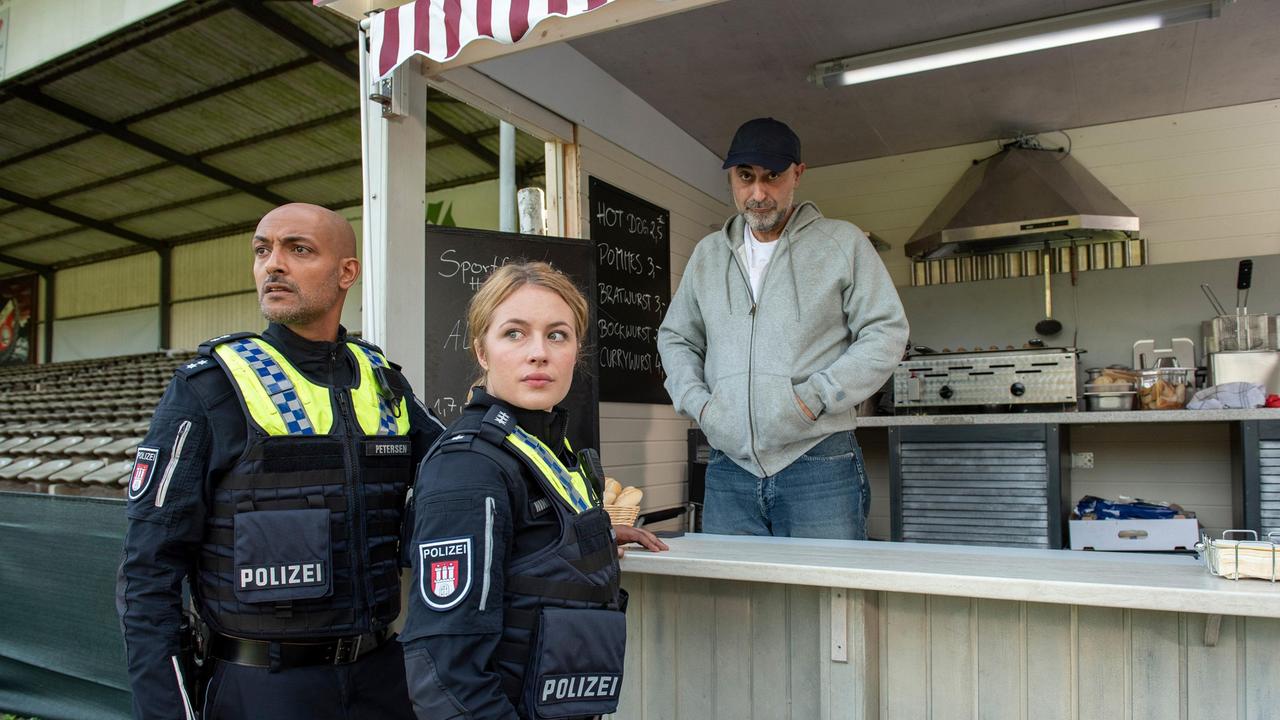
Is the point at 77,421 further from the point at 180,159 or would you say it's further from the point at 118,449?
the point at 180,159

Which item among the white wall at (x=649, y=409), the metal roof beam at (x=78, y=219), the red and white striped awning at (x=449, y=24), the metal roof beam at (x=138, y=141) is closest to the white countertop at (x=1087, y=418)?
the white wall at (x=649, y=409)

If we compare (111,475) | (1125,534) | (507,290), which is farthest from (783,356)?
(111,475)

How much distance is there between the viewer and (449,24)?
2.47m

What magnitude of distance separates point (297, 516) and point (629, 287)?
9.92 ft

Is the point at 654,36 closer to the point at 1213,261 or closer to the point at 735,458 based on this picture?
the point at 735,458

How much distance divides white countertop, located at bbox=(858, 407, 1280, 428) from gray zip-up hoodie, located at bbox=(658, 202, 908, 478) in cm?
197

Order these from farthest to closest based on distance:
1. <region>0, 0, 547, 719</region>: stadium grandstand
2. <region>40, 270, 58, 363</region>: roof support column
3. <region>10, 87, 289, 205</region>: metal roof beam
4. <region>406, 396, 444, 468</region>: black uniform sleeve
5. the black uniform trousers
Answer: <region>40, 270, 58, 363</region>: roof support column, <region>10, 87, 289, 205</region>: metal roof beam, <region>0, 0, 547, 719</region>: stadium grandstand, <region>406, 396, 444, 468</region>: black uniform sleeve, the black uniform trousers

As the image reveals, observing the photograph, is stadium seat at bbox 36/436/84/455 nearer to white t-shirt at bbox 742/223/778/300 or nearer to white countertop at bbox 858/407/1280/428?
white countertop at bbox 858/407/1280/428

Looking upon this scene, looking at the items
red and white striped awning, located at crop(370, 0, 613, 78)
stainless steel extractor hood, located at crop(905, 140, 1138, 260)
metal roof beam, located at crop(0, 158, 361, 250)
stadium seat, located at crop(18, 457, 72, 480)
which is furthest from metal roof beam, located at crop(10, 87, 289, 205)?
stainless steel extractor hood, located at crop(905, 140, 1138, 260)

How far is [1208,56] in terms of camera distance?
4.23m

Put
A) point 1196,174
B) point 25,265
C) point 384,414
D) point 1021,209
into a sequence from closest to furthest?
point 384,414
point 1021,209
point 1196,174
point 25,265

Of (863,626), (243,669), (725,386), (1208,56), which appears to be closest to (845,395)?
(725,386)

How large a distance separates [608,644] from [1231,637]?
1.11 metres

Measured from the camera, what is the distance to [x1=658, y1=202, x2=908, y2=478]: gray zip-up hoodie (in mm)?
2293
